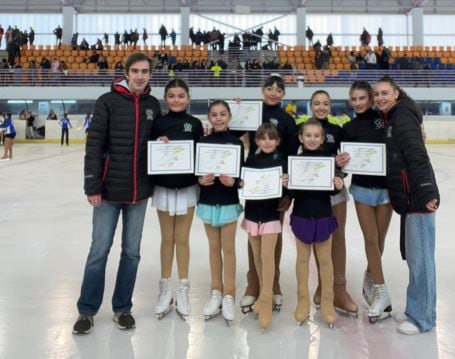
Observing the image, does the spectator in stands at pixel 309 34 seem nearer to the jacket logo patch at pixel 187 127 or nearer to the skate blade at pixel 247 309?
the jacket logo patch at pixel 187 127

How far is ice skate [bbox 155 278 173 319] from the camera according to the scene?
2.75m

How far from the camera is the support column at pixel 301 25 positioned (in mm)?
22812

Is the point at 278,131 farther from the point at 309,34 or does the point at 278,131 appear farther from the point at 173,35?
the point at 173,35

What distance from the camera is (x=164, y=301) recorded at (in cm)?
279

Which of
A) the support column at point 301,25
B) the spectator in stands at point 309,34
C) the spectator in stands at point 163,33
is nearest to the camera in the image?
the spectator in stands at point 163,33

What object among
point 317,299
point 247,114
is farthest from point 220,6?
point 317,299

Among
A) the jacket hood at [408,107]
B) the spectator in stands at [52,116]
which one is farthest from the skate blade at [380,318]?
the spectator in stands at [52,116]

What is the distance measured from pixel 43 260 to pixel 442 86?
20.3 meters

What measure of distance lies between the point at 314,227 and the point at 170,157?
100 centimetres

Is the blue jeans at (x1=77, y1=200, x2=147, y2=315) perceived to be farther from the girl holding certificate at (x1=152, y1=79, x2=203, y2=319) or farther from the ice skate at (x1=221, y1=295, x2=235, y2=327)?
the ice skate at (x1=221, y1=295, x2=235, y2=327)

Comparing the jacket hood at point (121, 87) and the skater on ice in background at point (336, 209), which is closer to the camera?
the jacket hood at point (121, 87)

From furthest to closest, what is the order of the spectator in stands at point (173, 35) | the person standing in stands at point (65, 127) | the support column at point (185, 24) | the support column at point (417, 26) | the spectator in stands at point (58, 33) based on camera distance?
the support column at point (417, 26) → the support column at point (185, 24) → the spectator in stands at point (173, 35) → the spectator in stands at point (58, 33) → the person standing in stands at point (65, 127)

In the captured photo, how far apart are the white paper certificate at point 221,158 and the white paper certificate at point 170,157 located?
9cm

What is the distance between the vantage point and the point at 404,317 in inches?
107
